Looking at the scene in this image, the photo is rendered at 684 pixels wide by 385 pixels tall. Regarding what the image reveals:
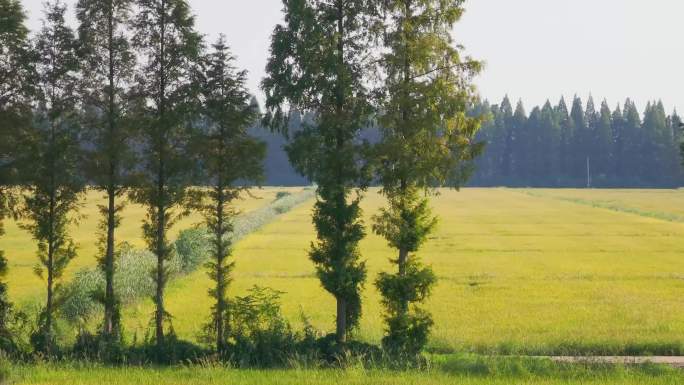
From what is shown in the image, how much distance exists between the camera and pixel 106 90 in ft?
64.7

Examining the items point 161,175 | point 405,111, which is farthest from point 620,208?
point 161,175

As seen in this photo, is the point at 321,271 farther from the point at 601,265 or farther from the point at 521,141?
the point at 521,141

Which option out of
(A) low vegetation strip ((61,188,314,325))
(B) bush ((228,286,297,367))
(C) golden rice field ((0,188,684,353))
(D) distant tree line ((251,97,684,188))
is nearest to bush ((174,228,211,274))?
(A) low vegetation strip ((61,188,314,325))

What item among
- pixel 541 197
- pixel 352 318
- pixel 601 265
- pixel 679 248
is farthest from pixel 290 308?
pixel 541 197

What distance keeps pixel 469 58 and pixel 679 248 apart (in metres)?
37.2

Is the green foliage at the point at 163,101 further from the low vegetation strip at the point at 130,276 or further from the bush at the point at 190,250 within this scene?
the bush at the point at 190,250

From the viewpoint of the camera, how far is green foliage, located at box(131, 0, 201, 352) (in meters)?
19.7

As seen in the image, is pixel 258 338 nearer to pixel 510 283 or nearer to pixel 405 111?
pixel 405 111

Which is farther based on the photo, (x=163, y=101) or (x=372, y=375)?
(x=163, y=101)

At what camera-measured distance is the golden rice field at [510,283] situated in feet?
74.1

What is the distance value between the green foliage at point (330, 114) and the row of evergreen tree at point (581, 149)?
129m

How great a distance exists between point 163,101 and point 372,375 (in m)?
10.00

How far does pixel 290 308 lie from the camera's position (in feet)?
92.6

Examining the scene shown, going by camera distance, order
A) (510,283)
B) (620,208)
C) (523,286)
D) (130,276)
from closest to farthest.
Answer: (130,276)
(523,286)
(510,283)
(620,208)
